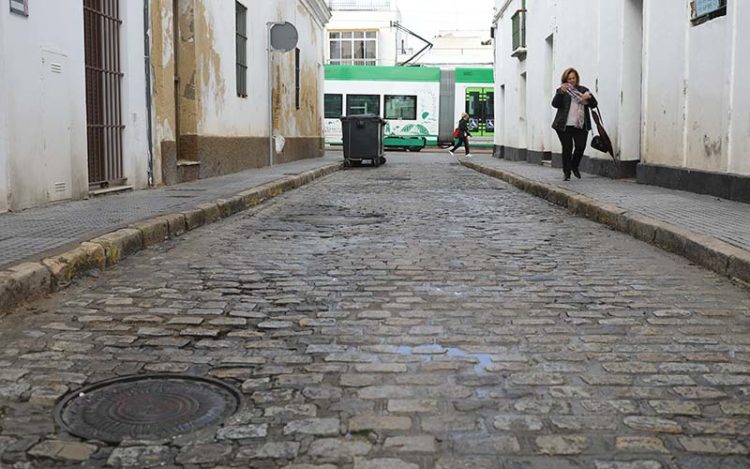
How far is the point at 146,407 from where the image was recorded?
2865 millimetres

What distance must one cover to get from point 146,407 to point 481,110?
3402 cm

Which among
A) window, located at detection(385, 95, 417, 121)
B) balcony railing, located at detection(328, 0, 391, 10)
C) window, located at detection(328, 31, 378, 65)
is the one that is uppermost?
balcony railing, located at detection(328, 0, 391, 10)

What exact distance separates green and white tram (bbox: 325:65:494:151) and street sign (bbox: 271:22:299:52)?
18397 millimetres

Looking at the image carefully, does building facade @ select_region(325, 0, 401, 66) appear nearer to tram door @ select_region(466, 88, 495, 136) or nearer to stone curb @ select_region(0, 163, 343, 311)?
tram door @ select_region(466, 88, 495, 136)

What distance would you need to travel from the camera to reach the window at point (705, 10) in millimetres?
9016

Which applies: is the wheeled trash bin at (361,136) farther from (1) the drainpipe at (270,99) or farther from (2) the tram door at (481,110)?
(2) the tram door at (481,110)

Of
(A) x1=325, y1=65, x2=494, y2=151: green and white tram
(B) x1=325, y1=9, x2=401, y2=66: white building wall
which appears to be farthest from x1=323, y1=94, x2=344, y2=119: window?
(B) x1=325, y1=9, x2=401, y2=66: white building wall

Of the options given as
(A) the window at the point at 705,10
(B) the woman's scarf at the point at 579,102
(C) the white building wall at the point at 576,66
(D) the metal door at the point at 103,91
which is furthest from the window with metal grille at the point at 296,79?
(A) the window at the point at 705,10

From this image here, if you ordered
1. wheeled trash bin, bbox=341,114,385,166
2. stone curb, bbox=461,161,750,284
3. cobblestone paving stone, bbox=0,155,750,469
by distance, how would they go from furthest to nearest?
wheeled trash bin, bbox=341,114,385,166, stone curb, bbox=461,161,750,284, cobblestone paving stone, bbox=0,155,750,469

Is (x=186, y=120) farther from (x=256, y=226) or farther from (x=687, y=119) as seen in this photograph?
(x=687, y=119)

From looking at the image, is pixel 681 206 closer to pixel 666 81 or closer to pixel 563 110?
pixel 666 81

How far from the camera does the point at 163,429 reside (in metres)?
2.67

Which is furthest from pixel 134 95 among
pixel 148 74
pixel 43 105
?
pixel 43 105

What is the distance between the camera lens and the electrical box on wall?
7.20 metres
